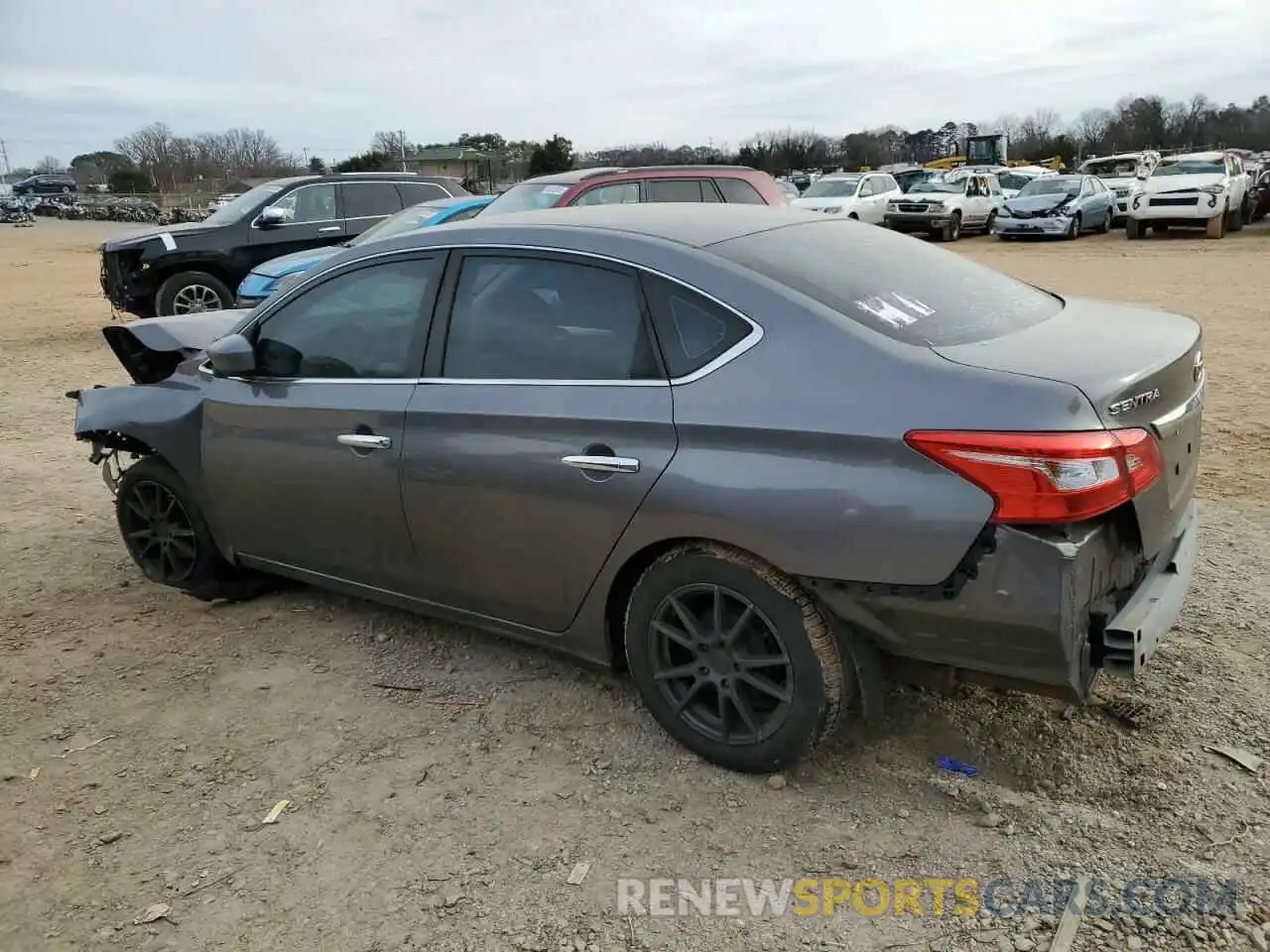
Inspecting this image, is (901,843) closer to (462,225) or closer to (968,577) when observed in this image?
(968,577)

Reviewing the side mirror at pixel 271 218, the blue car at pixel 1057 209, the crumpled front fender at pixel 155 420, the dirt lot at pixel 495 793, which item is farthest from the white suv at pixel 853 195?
the crumpled front fender at pixel 155 420

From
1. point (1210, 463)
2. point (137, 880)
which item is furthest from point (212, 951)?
point (1210, 463)

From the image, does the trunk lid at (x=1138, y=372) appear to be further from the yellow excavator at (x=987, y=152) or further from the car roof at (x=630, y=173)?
the yellow excavator at (x=987, y=152)

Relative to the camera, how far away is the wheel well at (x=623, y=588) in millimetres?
3059

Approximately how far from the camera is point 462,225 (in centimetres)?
375

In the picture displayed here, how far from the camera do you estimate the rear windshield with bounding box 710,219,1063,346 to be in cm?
297

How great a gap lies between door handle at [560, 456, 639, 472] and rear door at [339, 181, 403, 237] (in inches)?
410

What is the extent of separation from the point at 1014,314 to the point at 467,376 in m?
1.82

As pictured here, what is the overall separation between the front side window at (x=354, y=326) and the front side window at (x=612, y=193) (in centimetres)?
628

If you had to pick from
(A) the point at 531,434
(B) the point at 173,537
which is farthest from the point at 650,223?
(B) the point at 173,537

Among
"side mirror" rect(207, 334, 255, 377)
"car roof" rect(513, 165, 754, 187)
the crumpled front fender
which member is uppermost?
"car roof" rect(513, 165, 754, 187)

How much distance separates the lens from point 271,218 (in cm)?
1213

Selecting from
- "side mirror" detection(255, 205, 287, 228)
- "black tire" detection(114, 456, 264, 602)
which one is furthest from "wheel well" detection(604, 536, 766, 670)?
"side mirror" detection(255, 205, 287, 228)

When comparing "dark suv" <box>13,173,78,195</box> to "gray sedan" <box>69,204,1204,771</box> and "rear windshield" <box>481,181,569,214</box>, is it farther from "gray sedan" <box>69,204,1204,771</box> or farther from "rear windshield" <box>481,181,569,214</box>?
"gray sedan" <box>69,204,1204,771</box>
